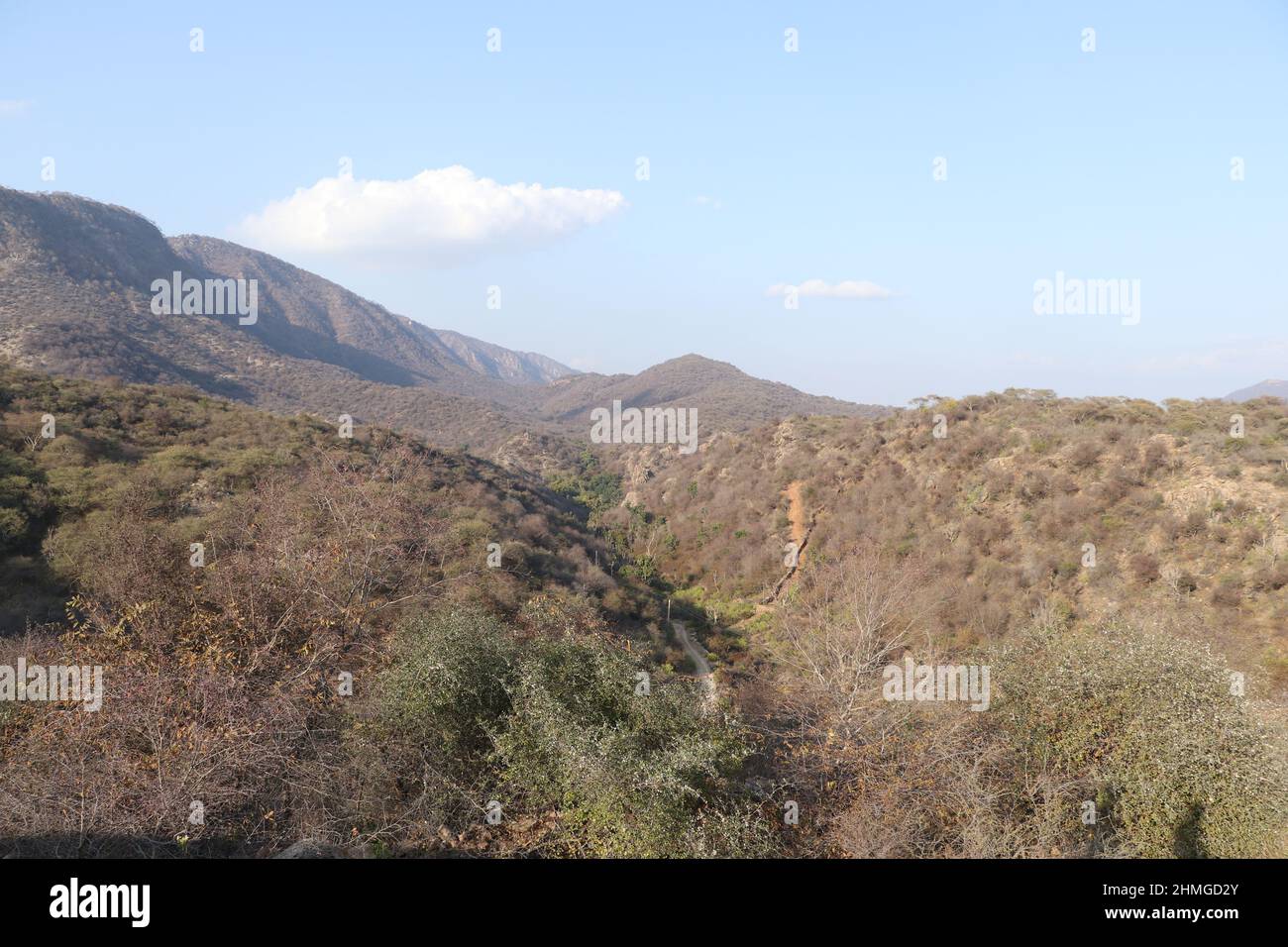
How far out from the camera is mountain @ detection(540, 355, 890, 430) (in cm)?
7275

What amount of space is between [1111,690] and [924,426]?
28.0 meters

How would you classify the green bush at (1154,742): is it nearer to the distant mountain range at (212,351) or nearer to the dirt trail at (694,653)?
the dirt trail at (694,653)

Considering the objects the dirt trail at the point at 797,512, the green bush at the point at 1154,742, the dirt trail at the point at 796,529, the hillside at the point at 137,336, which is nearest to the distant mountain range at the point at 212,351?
the hillside at the point at 137,336

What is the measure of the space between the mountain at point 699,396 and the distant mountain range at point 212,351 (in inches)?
15.7

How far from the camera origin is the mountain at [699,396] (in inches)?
2864

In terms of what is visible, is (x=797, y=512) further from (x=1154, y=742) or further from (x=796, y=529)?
(x=1154, y=742)

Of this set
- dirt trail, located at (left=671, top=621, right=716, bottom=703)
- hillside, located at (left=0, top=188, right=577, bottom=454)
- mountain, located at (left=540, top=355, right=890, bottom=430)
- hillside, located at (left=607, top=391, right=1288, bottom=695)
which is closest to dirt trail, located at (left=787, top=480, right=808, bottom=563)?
hillside, located at (left=607, top=391, right=1288, bottom=695)

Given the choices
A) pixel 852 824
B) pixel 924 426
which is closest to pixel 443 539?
pixel 852 824

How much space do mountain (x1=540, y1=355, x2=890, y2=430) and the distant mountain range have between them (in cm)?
40

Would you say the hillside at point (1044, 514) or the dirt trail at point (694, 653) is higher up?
the hillside at point (1044, 514)

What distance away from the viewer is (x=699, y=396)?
87438 mm
